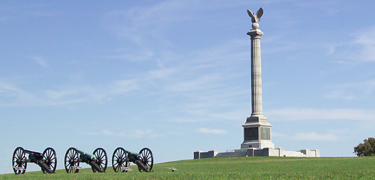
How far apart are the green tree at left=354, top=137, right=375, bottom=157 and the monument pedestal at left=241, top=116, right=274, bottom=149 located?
61.0 feet

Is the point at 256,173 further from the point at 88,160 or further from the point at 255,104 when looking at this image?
the point at 255,104

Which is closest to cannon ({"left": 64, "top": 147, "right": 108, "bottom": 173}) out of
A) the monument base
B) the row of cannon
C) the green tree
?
the row of cannon

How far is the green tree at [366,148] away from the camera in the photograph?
258ft

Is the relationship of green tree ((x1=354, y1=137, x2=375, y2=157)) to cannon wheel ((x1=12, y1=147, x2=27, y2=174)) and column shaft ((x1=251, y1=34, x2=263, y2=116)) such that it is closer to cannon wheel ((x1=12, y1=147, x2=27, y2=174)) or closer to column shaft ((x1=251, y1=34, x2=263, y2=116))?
column shaft ((x1=251, y1=34, x2=263, y2=116))

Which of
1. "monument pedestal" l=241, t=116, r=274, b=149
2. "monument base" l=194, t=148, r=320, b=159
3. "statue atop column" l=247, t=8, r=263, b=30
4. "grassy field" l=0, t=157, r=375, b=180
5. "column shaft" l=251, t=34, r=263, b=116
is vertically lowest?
"grassy field" l=0, t=157, r=375, b=180

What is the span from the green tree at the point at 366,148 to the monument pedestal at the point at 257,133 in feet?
61.0

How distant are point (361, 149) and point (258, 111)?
20731 millimetres

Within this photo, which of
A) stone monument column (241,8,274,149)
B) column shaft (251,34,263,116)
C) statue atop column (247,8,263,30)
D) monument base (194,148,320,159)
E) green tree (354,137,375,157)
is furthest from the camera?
green tree (354,137,375,157)

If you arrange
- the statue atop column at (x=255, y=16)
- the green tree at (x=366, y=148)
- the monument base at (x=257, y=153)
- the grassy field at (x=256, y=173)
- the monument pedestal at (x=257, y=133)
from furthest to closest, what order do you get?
the green tree at (x=366, y=148), the statue atop column at (x=255, y=16), the monument pedestal at (x=257, y=133), the monument base at (x=257, y=153), the grassy field at (x=256, y=173)

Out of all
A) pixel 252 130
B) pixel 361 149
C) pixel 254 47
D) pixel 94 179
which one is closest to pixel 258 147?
pixel 252 130

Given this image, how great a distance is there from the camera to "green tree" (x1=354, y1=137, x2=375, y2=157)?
258 feet

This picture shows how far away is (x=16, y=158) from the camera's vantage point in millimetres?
41438

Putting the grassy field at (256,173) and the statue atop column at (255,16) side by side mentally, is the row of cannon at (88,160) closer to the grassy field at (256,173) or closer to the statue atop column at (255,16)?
the grassy field at (256,173)

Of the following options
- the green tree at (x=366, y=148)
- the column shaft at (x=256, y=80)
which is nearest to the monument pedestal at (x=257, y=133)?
the column shaft at (x=256, y=80)
